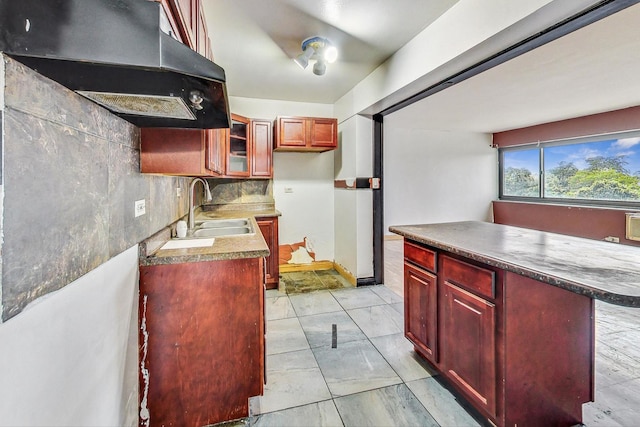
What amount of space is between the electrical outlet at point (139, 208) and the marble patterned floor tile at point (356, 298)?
2.11 meters

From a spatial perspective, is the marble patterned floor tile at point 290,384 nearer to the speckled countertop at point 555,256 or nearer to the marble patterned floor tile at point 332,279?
the speckled countertop at point 555,256

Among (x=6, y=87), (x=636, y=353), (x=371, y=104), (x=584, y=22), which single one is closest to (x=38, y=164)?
(x=6, y=87)

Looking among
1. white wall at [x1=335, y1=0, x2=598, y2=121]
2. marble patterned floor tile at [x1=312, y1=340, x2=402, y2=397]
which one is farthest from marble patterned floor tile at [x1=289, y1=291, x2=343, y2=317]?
white wall at [x1=335, y1=0, x2=598, y2=121]

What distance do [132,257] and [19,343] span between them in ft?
2.43

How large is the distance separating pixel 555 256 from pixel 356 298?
7.08 feet

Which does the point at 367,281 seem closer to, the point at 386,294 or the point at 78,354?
the point at 386,294

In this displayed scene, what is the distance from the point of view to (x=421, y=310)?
76.4 inches

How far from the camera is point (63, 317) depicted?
0.82 meters

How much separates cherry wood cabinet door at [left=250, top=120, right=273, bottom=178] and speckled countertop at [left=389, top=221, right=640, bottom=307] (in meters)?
2.15

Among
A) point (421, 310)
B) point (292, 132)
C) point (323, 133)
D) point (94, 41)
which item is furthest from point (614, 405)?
point (292, 132)

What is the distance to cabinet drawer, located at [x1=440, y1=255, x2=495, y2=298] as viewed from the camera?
55.2 inches

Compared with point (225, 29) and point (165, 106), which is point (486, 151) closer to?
point (225, 29)

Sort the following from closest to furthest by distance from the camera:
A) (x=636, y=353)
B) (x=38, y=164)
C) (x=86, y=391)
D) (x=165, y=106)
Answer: (x=38, y=164) < (x=86, y=391) < (x=165, y=106) < (x=636, y=353)

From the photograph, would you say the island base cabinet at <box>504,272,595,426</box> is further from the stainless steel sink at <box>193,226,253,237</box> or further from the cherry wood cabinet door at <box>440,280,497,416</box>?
the stainless steel sink at <box>193,226,253,237</box>
